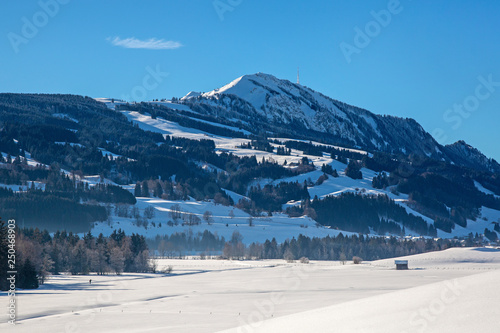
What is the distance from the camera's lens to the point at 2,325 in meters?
42.9

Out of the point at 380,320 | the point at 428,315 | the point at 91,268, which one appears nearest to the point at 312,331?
the point at 380,320

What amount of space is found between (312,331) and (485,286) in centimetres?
1197

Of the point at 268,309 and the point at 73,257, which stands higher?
the point at 73,257

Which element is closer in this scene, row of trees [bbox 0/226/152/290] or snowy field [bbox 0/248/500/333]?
snowy field [bbox 0/248/500/333]

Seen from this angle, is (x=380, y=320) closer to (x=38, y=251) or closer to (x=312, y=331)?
(x=312, y=331)

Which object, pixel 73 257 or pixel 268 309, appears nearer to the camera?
pixel 268 309

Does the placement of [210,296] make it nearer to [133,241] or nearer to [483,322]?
[483,322]

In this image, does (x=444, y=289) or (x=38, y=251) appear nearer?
(x=444, y=289)

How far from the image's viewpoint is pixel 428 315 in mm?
29438

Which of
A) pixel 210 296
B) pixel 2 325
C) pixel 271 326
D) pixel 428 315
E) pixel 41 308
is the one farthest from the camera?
pixel 210 296

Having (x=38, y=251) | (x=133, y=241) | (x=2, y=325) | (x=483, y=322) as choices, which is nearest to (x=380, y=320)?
(x=483, y=322)

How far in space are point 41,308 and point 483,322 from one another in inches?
1526

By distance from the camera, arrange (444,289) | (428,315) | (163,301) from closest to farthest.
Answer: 1. (428,315)
2. (444,289)
3. (163,301)

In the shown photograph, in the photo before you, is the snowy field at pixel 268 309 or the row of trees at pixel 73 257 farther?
the row of trees at pixel 73 257
